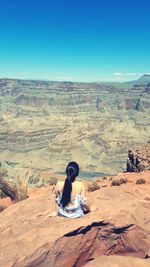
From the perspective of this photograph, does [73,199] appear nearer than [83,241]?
No

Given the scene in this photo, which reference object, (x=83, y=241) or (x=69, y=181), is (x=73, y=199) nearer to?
(x=69, y=181)

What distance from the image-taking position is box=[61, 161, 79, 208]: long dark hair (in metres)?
7.21

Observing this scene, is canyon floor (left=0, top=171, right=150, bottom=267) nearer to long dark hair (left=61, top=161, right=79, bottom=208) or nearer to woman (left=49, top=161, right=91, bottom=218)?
woman (left=49, top=161, right=91, bottom=218)

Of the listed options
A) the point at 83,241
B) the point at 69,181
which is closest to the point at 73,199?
the point at 69,181

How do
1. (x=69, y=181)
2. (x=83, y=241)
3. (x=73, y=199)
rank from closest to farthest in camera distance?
(x=83, y=241) < (x=69, y=181) < (x=73, y=199)

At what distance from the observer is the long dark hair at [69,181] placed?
721 centimetres

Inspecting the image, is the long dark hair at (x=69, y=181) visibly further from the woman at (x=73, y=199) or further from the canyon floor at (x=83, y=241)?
the canyon floor at (x=83, y=241)

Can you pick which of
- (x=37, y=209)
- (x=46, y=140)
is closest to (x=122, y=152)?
(x=46, y=140)

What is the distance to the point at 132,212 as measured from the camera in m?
7.27

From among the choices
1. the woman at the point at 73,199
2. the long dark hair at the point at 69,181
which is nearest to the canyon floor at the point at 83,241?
the woman at the point at 73,199

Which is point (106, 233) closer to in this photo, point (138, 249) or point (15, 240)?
point (138, 249)

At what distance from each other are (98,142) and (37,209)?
592 feet

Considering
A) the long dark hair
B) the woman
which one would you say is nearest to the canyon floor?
the woman

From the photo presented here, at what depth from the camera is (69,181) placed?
723 centimetres
